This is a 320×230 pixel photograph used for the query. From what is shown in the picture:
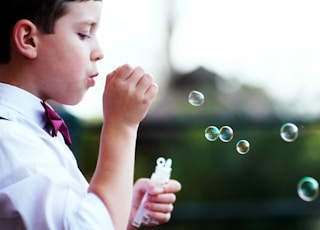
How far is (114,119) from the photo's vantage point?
1.01 metres

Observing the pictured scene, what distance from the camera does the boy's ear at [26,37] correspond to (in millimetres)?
1016

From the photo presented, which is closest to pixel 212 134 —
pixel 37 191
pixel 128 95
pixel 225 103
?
pixel 128 95

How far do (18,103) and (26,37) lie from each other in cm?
10

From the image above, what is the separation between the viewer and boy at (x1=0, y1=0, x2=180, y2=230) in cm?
93

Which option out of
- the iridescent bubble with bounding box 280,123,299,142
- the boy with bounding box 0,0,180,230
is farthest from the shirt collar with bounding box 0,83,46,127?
the iridescent bubble with bounding box 280,123,299,142

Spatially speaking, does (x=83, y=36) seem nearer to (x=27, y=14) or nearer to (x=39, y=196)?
(x=27, y=14)

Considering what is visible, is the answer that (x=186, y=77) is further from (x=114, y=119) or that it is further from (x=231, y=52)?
(x=114, y=119)

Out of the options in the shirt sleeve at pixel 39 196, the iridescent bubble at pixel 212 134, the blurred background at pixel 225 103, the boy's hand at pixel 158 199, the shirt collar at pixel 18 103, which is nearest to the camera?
the shirt sleeve at pixel 39 196

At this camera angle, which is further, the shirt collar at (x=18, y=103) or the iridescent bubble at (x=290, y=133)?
the iridescent bubble at (x=290, y=133)

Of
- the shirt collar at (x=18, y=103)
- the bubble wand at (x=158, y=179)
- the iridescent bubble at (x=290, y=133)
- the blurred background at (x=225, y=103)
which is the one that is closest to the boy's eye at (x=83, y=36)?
the shirt collar at (x=18, y=103)

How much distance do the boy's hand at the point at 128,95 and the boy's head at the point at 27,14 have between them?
12 cm

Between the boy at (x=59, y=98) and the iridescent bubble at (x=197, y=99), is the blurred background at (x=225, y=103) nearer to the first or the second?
the iridescent bubble at (x=197, y=99)

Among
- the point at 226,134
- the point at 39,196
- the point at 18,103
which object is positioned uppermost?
the point at 226,134

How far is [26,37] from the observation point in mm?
1023
